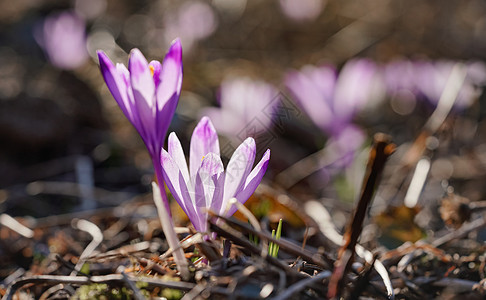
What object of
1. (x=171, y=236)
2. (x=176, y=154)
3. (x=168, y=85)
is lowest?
(x=171, y=236)

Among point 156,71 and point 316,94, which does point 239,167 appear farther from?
point 316,94

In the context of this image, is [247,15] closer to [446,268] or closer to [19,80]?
[19,80]

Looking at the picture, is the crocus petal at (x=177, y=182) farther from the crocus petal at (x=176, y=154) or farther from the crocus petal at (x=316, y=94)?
the crocus petal at (x=316, y=94)

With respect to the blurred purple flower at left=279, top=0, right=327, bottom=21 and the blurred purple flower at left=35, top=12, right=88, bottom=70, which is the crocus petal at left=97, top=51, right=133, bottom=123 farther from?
the blurred purple flower at left=279, top=0, right=327, bottom=21

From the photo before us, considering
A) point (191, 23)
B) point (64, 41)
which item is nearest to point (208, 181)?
point (64, 41)

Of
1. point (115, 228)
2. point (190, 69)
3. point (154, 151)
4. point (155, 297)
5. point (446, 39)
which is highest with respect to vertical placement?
point (154, 151)

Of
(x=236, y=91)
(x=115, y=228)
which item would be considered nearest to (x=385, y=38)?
(x=236, y=91)

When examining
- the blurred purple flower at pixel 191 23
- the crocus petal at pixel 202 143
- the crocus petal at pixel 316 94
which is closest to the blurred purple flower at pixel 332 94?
the crocus petal at pixel 316 94

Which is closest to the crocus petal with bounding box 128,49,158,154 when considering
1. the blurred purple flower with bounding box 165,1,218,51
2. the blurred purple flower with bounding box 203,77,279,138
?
the blurred purple flower with bounding box 203,77,279,138
